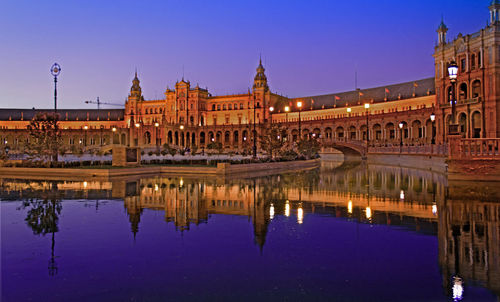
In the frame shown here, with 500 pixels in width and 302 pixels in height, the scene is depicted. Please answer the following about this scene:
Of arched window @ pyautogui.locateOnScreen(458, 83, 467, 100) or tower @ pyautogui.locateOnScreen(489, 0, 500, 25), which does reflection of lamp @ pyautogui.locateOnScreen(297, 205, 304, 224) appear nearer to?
tower @ pyautogui.locateOnScreen(489, 0, 500, 25)

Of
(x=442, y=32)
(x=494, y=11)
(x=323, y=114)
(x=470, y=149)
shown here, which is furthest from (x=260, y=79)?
(x=470, y=149)

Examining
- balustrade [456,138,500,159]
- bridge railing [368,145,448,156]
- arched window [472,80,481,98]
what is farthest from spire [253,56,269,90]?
balustrade [456,138,500,159]

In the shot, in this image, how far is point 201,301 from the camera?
6.13 m

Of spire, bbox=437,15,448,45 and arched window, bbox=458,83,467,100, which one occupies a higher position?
spire, bbox=437,15,448,45

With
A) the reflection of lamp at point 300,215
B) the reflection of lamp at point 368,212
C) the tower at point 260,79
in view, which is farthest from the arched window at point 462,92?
the tower at point 260,79

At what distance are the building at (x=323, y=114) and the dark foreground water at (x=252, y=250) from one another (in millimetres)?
32861

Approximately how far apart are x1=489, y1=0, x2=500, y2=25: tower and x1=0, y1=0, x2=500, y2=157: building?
145 millimetres

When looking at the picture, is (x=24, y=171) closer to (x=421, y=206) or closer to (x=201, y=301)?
(x=421, y=206)

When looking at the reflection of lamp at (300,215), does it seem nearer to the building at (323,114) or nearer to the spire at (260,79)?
the building at (323,114)

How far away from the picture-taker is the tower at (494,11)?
5490 cm

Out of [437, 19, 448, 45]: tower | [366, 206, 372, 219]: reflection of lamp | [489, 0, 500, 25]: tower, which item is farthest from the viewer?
[437, 19, 448, 45]: tower

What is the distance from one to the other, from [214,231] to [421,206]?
820cm

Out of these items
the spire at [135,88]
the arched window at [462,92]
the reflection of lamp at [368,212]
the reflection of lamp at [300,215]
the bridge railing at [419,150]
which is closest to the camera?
the reflection of lamp at [300,215]

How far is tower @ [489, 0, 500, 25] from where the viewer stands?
54903 millimetres
